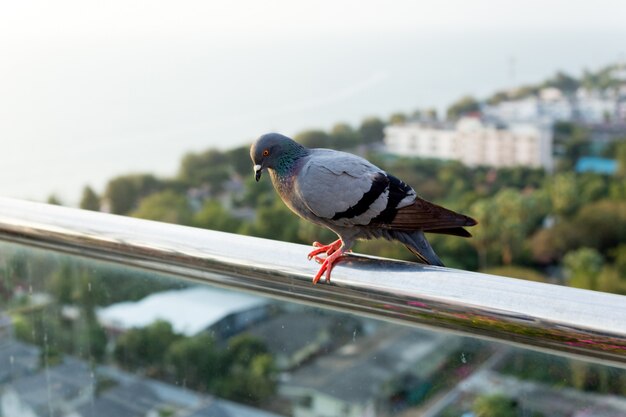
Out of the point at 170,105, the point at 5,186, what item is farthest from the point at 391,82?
the point at 5,186

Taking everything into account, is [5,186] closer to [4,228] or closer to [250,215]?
[250,215]

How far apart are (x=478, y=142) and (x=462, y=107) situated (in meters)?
3.38

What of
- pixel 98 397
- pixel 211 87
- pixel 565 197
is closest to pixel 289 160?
pixel 98 397

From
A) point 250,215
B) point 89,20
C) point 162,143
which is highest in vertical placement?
point 89,20

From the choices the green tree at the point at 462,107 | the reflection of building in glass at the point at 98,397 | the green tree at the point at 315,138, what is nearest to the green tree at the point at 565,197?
the green tree at the point at 462,107

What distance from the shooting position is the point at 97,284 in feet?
3.94

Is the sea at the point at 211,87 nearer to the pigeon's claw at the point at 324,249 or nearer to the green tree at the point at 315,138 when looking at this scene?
the green tree at the point at 315,138

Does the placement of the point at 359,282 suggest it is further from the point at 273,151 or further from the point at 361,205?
the point at 273,151

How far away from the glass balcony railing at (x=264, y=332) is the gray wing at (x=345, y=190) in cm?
21

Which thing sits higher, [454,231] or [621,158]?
[454,231]

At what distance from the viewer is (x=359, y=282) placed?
883 millimetres

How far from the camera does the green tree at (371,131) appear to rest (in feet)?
76.2

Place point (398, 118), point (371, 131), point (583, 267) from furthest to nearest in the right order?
point (398, 118)
point (371, 131)
point (583, 267)

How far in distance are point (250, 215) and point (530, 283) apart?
22.4 metres
